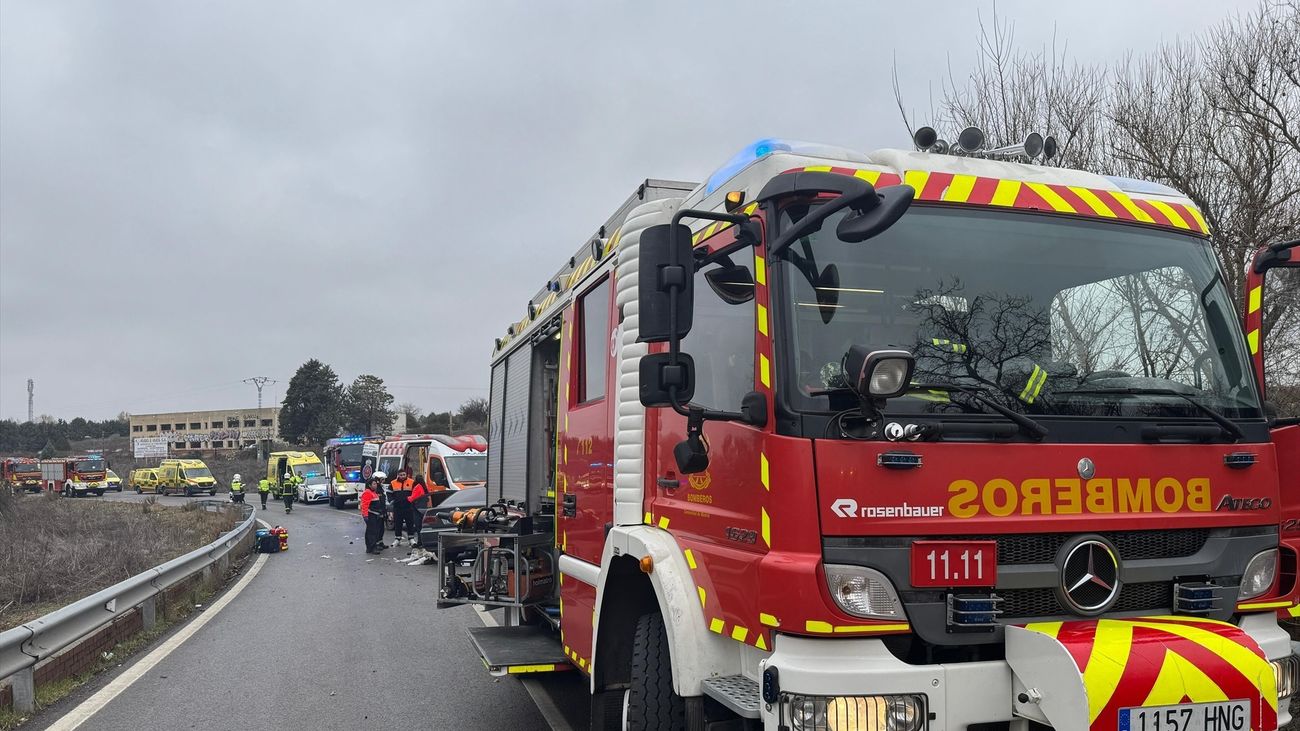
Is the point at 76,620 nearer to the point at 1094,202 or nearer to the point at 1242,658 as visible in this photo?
the point at 1094,202

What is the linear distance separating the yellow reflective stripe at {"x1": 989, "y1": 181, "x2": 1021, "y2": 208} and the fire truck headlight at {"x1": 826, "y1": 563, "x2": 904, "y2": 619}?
155 centimetres

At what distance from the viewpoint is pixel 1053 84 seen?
40.4ft

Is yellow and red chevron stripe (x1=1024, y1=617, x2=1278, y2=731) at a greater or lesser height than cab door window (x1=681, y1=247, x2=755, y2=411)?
lesser

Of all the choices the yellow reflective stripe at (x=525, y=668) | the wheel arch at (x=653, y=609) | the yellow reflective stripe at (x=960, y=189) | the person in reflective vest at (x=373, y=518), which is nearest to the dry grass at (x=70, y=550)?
the person in reflective vest at (x=373, y=518)

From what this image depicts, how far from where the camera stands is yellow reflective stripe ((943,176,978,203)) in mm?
3701

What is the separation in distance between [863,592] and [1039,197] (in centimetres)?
176

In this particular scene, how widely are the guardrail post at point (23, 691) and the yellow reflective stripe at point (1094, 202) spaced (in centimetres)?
683

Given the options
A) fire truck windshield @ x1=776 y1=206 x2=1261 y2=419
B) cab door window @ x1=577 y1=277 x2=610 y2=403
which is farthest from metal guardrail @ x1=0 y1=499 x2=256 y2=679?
Result: fire truck windshield @ x1=776 y1=206 x2=1261 y2=419

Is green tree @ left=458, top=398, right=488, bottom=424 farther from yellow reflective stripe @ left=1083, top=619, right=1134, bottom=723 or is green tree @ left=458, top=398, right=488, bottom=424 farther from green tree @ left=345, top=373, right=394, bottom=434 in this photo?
yellow reflective stripe @ left=1083, top=619, right=1134, bottom=723

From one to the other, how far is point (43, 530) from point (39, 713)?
1423 cm

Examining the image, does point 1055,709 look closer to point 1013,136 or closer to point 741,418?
point 741,418

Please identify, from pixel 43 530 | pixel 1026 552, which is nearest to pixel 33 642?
pixel 1026 552

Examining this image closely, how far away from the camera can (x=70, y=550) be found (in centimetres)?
1465

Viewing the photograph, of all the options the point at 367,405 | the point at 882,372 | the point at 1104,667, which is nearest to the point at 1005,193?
the point at 882,372
